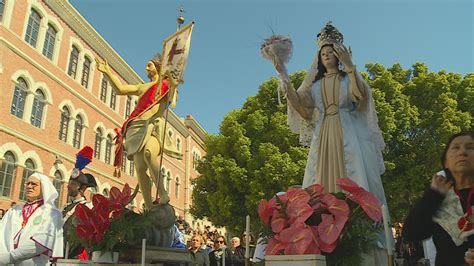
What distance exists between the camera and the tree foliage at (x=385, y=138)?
57.7ft

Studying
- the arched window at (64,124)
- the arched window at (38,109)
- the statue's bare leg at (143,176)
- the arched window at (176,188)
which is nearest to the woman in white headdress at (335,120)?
the statue's bare leg at (143,176)

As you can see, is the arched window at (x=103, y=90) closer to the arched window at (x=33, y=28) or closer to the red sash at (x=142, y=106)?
the arched window at (x=33, y=28)

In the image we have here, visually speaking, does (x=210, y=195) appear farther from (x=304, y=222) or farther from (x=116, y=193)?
(x=304, y=222)

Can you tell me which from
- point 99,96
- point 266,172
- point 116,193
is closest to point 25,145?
point 99,96

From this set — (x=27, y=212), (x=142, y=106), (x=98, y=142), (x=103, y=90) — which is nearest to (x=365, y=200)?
(x=27, y=212)

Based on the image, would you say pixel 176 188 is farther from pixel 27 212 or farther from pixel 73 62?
pixel 27 212

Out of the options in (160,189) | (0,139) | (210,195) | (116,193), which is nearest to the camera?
(116,193)

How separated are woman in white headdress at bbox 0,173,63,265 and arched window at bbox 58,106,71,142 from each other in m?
17.4

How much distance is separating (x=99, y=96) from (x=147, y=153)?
65.7 ft

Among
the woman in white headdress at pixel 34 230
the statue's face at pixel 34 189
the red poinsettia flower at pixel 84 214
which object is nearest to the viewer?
the red poinsettia flower at pixel 84 214

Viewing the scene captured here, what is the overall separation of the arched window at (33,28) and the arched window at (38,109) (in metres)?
2.24

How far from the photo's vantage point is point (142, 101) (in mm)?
5449

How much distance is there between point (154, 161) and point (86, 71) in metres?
19.5

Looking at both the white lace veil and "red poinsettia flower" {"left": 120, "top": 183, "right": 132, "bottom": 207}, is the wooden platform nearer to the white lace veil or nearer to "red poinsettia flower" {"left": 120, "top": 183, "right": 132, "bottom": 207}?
"red poinsettia flower" {"left": 120, "top": 183, "right": 132, "bottom": 207}
